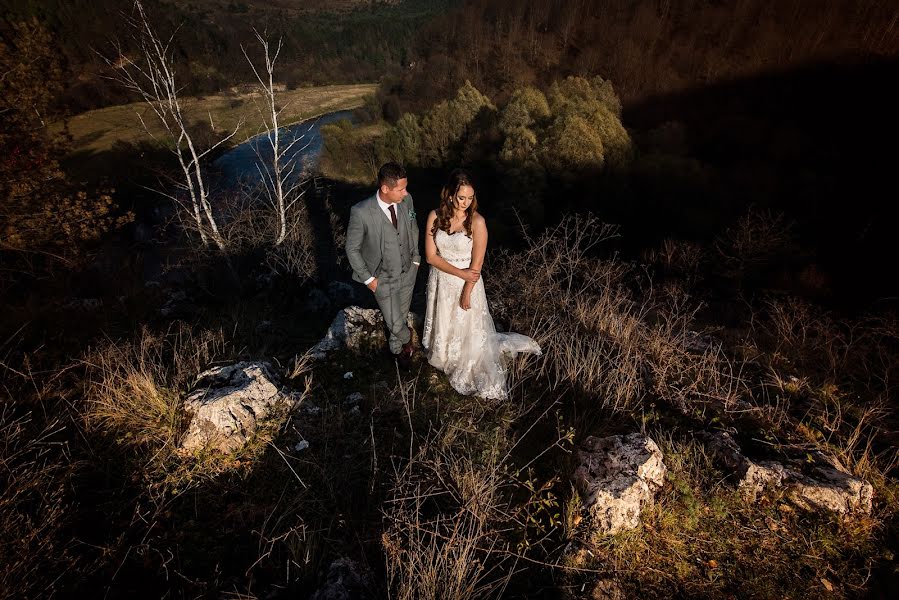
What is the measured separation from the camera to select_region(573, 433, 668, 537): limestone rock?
2277 millimetres

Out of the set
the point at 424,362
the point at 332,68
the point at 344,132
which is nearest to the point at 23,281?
the point at 424,362

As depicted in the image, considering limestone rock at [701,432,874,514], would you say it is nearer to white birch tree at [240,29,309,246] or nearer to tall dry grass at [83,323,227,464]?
tall dry grass at [83,323,227,464]

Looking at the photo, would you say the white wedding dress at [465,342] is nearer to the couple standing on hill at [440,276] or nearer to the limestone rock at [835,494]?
the couple standing on hill at [440,276]

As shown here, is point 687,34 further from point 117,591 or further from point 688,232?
point 117,591

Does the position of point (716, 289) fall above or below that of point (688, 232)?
below

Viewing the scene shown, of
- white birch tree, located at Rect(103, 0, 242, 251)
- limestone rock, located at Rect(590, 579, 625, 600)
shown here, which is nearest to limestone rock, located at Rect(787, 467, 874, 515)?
limestone rock, located at Rect(590, 579, 625, 600)

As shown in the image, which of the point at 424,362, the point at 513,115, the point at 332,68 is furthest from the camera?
the point at 332,68

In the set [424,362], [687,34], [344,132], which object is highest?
[687,34]

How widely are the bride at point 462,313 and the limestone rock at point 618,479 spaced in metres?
1.13

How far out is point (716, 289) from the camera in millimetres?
16391

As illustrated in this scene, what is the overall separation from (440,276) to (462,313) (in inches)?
16.7

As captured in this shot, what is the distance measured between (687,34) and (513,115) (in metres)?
9.42

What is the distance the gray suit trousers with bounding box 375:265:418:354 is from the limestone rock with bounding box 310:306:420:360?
219 mm

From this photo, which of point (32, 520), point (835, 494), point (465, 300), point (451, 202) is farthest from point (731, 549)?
point (32, 520)
